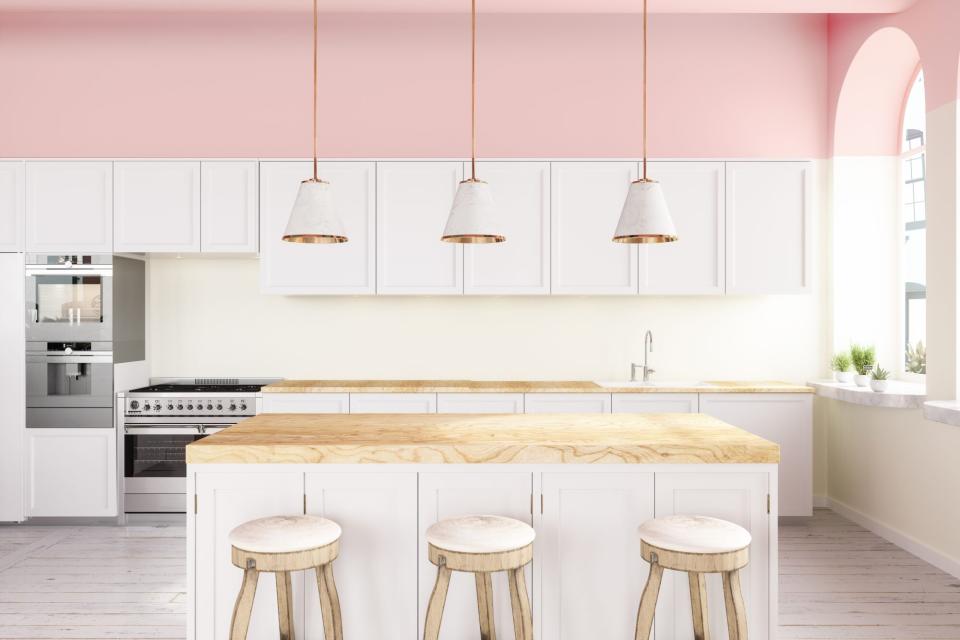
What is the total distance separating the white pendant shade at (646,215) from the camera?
8.04 ft

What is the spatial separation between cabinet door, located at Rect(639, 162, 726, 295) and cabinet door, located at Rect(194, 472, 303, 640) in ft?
9.95

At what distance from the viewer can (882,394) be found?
4066 millimetres

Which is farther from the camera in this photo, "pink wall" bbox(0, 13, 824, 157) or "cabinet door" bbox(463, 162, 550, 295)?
"pink wall" bbox(0, 13, 824, 157)

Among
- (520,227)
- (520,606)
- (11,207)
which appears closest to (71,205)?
(11,207)

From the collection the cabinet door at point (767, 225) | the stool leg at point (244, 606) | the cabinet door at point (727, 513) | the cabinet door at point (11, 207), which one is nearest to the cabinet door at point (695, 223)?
the cabinet door at point (767, 225)

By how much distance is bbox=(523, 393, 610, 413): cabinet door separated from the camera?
441cm

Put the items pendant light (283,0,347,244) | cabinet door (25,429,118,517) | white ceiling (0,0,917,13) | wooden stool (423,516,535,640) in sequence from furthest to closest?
1. cabinet door (25,429,118,517)
2. white ceiling (0,0,917,13)
3. pendant light (283,0,347,244)
4. wooden stool (423,516,535,640)

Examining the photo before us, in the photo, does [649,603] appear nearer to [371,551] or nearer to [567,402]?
[371,551]

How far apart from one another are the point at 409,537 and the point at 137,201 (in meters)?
3.41

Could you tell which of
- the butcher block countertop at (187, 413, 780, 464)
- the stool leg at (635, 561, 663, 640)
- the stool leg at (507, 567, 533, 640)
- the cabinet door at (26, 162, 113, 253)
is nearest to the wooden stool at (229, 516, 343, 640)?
the butcher block countertop at (187, 413, 780, 464)

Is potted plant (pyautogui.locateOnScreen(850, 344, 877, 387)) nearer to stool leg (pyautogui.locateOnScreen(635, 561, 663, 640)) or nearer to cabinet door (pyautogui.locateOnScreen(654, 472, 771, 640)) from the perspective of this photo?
cabinet door (pyautogui.locateOnScreen(654, 472, 771, 640))

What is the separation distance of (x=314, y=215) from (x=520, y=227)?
2.27 meters

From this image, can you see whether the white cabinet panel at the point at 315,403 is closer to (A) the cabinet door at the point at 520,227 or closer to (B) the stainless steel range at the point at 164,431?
(B) the stainless steel range at the point at 164,431

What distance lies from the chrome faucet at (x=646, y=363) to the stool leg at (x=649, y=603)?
2.60 meters
